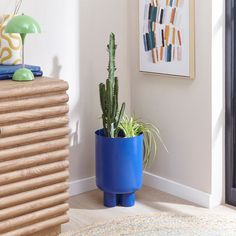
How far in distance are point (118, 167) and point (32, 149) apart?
0.74 m

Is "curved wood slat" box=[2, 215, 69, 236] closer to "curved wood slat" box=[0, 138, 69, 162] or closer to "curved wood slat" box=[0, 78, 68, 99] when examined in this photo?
"curved wood slat" box=[0, 138, 69, 162]

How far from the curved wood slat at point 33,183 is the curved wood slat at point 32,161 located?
0.08 metres

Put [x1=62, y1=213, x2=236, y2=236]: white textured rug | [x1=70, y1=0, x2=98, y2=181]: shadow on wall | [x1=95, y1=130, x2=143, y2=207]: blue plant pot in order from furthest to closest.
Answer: [x1=70, y1=0, x2=98, y2=181]: shadow on wall
[x1=95, y1=130, x2=143, y2=207]: blue plant pot
[x1=62, y1=213, x2=236, y2=236]: white textured rug

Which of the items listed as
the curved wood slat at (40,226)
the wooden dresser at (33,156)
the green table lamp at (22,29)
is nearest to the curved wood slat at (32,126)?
the wooden dresser at (33,156)

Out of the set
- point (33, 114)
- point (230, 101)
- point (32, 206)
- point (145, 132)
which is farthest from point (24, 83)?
point (230, 101)

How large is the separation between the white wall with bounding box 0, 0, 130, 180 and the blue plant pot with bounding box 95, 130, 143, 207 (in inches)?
10.9

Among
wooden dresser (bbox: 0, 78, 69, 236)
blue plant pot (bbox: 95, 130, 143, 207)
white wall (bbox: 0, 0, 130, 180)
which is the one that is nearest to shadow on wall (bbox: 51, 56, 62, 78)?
white wall (bbox: 0, 0, 130, 180)

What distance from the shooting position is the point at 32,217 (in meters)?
2.86

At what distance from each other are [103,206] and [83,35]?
44.1 inches

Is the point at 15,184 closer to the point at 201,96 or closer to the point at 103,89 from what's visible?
the point at 103,89

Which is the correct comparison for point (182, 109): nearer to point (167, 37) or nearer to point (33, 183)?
point (167, 37)

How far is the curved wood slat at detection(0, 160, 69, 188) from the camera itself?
2.71 metres

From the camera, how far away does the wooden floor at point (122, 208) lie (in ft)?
10.7

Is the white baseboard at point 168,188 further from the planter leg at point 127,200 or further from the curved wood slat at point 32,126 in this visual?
the curved wood slat at point 32,126
